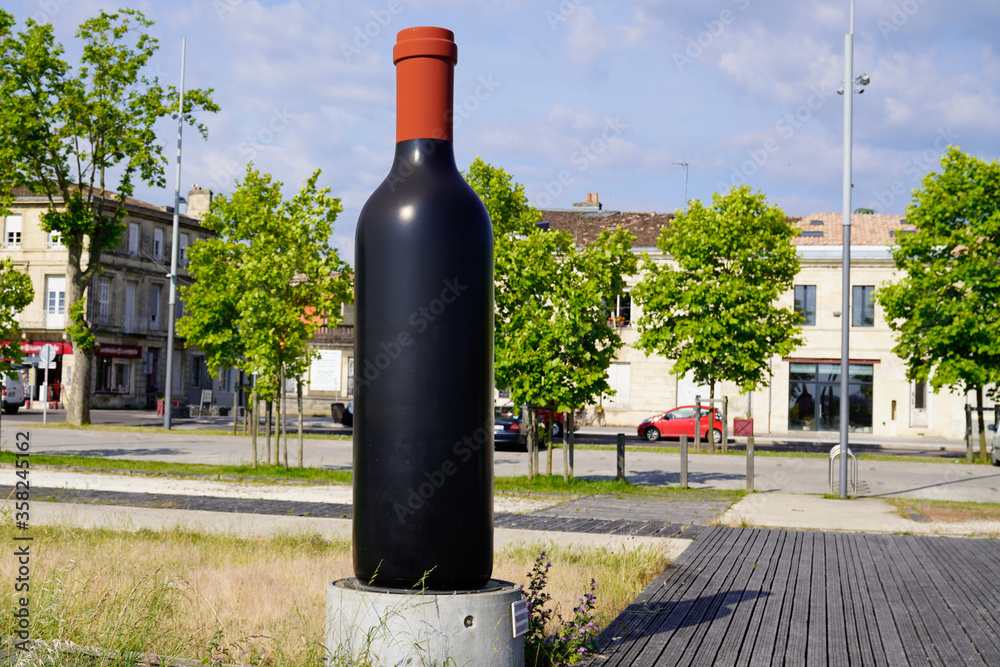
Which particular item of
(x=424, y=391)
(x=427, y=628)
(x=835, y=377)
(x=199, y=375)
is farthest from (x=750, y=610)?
(x=199, y=375)

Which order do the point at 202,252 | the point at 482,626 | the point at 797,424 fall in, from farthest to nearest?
the point at 797,424 → the point at 202,252 → the point at 482,626

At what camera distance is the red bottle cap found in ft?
14.8

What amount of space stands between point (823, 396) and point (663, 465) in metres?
22.9

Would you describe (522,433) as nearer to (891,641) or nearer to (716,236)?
(716,236)

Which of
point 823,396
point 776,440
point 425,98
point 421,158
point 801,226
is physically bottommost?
point 776,440

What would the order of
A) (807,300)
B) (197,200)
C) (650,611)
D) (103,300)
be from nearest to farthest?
1. (650,611)
2. (807,300)
3. (103,300)
4. (197,200)

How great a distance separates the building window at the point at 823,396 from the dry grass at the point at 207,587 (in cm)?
3717

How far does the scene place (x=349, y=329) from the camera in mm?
54594

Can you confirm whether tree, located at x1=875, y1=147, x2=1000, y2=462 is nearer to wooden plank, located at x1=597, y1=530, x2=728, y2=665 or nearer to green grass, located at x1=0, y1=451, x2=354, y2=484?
green grass, located at x1=0, y1=451, x2=354, y2=484

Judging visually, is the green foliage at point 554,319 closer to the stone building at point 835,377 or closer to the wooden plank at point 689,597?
the wooden plank at point 689,597

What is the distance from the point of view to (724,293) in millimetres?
28750

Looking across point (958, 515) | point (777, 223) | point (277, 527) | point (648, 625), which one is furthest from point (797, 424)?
point (648, 625)

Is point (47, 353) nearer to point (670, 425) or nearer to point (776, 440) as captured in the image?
point (670, 425)

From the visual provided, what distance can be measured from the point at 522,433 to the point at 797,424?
19.9 meters
